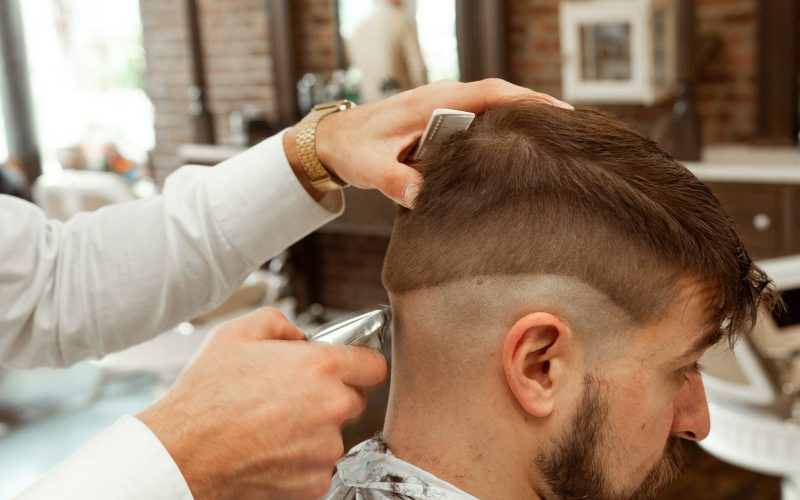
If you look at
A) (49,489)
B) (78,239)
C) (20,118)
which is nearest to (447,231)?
(49,489)

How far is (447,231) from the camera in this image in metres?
1.08

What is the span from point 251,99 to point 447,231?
4.60m

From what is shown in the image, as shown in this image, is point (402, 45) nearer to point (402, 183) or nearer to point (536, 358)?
point (402, 183)

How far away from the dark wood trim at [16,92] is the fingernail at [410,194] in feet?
19.9

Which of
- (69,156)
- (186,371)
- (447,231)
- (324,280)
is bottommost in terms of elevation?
(324,280)

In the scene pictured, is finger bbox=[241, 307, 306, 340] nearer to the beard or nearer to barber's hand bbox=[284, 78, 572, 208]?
barber's hand bbox=[284, 78, 572, 208]

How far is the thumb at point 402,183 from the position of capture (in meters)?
1.12

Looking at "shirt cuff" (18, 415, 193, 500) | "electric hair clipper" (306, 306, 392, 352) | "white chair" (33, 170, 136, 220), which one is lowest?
"white chair" (33, 170, 136, 220)

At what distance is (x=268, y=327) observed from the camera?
103 cm

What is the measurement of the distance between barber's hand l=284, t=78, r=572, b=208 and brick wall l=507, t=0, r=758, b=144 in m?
2.88

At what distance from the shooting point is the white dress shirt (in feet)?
4.58

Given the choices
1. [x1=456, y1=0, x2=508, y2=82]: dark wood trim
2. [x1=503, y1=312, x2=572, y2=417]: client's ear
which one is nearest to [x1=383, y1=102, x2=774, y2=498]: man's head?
[x1=503, y1=312, x2=572, y2=417]: client's ear

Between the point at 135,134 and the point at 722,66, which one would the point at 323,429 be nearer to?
the point at 722,66

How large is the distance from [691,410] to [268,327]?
21.4 inches
